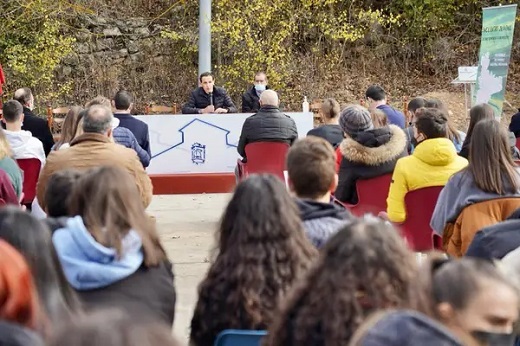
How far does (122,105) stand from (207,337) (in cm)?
500

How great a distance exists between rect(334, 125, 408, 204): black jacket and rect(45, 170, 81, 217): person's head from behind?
254 centimetres

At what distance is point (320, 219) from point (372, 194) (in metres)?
2.66

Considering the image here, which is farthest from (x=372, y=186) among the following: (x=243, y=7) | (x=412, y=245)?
(x=243, y=7)

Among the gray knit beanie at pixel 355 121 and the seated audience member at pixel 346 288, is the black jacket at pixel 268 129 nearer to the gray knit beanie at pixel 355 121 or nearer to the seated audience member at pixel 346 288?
the gray knit beanie at pixel 355 121

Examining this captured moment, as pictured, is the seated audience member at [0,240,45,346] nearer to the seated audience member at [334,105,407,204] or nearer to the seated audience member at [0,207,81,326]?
the seated audience member at [0,207,81,326]

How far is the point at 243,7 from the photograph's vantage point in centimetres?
1756

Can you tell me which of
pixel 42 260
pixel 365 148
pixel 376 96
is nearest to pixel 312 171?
pixel 42 260

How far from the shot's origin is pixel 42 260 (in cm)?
251

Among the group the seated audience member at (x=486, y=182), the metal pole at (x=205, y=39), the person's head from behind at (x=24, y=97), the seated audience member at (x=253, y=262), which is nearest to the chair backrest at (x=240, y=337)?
the seated audience member at (x=253, y=262)

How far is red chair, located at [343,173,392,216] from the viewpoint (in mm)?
6066

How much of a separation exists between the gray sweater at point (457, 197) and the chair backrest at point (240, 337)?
219 centimetres

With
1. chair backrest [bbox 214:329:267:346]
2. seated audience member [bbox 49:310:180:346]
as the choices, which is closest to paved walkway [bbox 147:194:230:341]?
chair backrest [bbox 214:329:267:346]

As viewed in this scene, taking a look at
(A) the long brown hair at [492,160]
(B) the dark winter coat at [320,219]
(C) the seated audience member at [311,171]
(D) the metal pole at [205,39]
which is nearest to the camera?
(B) the dark winter coat at [320,219]

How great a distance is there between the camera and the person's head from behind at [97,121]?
5469mm
